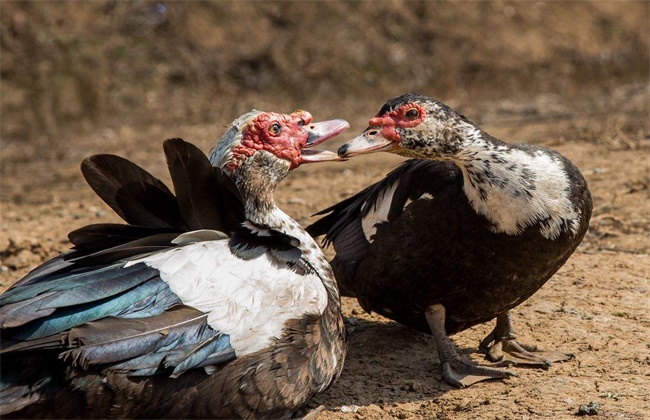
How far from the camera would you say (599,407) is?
3.73 meters

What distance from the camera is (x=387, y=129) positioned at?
3.98 meters

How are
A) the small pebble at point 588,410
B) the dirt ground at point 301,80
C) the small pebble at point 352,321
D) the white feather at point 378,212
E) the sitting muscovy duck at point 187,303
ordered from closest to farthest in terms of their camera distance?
the sitting muscovy duck at point 187,303 → the small pebble at point 588,410 → the white feather at point 378,212 → the small pebble at point 352,321 → the dirt ground at point 301,80

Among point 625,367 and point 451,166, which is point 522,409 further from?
point 451,166

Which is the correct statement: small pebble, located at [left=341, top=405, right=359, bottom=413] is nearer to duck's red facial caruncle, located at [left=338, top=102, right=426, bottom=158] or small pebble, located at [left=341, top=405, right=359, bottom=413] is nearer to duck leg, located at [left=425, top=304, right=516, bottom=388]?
duck leg, located at [left=425, top=304, right=516, bottom=388]

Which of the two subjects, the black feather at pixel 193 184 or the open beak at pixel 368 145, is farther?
the open beak at pixel 368 145

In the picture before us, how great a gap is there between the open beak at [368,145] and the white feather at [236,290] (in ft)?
1.99

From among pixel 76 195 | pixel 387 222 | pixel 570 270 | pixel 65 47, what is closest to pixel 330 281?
pixel 387 222

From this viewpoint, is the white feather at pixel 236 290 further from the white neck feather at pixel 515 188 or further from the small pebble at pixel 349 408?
the white neck feather at pixel 515 188

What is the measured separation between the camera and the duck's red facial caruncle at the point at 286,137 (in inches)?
156

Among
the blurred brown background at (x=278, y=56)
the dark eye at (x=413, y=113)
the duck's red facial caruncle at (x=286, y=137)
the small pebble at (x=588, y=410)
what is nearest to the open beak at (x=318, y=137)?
the duck's red facial caruncle at (x=286, y=137)

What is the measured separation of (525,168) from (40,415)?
210 cm

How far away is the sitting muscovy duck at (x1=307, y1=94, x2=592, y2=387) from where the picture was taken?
3.88 metres

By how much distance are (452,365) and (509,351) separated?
350 millimetres

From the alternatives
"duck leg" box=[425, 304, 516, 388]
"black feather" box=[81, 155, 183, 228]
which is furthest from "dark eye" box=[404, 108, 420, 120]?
"black feather" box=[81, 155, 183, 228]
